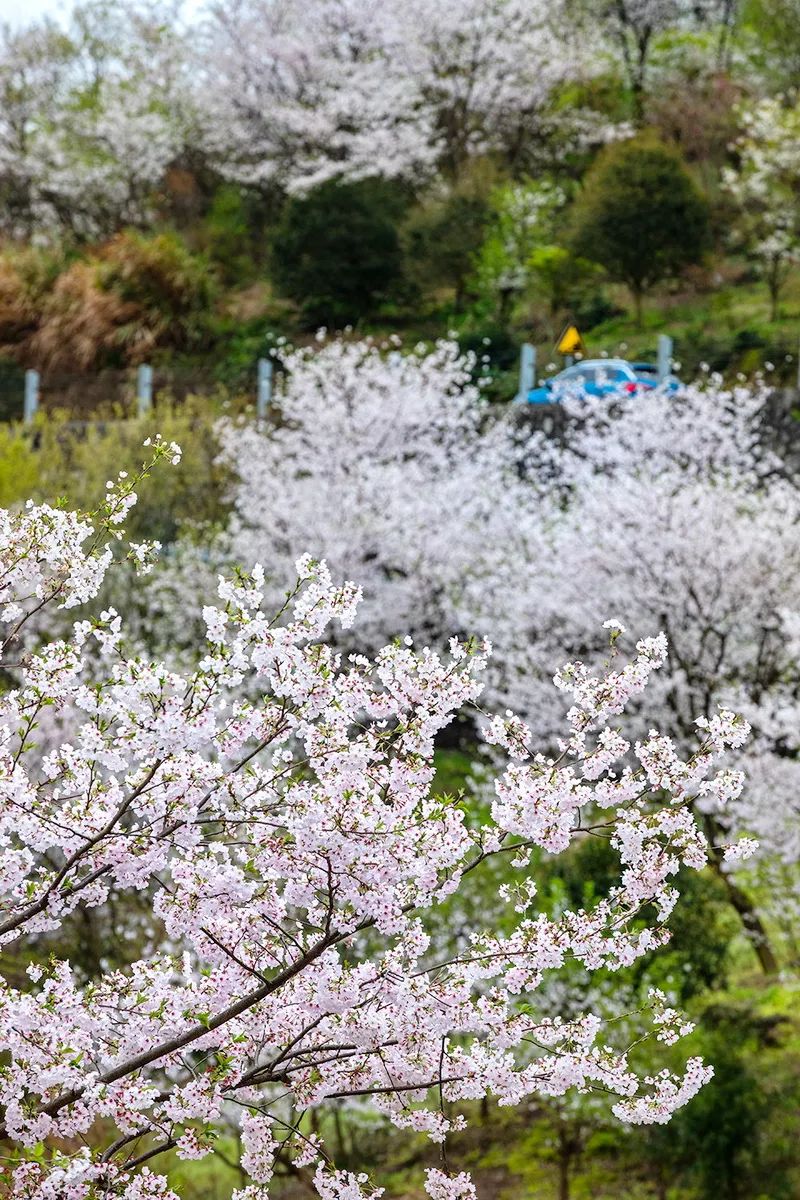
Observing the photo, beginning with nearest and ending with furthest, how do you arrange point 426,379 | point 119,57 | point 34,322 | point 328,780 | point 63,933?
point 328,780 < point 63,933 < point 426,379 < point 34,322 < point 119,57

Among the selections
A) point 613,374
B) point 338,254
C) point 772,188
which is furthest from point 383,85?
point 613,374

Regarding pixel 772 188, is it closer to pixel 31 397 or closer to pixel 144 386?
pixel 144 386

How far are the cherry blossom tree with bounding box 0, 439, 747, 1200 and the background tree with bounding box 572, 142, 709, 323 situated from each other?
25.1m

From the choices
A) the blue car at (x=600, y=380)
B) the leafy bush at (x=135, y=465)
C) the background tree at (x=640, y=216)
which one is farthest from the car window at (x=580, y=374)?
the background tree at (x=640, y=216)

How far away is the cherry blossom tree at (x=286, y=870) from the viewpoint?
11.2 ft

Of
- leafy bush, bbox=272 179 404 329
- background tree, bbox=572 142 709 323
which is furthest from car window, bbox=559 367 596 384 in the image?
leafy bush, bbox=272 179 404 329

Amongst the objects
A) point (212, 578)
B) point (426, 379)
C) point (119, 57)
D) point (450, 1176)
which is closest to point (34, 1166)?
point (450, 1176)

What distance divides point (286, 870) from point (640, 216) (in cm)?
2574

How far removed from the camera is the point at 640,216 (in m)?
27.5

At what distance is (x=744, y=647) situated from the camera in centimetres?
1434

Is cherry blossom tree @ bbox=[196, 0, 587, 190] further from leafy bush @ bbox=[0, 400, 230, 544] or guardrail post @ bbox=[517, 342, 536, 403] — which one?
leafy bush @ bbox=[0, 400, 230, 544]

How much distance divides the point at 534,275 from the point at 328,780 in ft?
88.1

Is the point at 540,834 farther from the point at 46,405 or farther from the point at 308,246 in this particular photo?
the point at 308,246

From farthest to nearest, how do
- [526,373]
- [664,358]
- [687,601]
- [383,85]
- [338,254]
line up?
[383,85] → [338,254] → [526,373] → [664,358] → [687,601]
